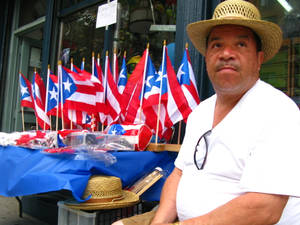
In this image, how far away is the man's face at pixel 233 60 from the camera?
1576 mm

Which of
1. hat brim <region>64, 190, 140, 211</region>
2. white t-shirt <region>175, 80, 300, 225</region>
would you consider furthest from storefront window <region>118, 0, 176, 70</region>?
white t-shirt <region>175, 80, 300, 225</region>

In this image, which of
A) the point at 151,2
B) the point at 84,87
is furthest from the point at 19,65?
the point at 84,87

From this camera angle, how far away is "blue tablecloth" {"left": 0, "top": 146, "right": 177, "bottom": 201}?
209 cm

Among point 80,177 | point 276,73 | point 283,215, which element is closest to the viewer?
point 283,215

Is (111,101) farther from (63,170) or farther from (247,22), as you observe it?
(247,22)

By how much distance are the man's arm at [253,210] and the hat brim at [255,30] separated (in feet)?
2.78

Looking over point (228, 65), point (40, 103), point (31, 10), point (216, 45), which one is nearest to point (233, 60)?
point (228, 65)

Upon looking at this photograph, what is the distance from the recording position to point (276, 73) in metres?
2.95

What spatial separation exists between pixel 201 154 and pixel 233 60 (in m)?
0.52

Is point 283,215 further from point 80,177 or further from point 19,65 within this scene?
point 19,65

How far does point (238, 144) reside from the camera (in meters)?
1.46

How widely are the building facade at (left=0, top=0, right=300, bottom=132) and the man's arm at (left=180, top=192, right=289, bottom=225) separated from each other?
1.81 metres

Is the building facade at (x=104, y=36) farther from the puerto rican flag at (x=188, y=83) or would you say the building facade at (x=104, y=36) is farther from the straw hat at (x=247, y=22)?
the straw hat at (x=247, y=22)

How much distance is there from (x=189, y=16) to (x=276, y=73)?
42.0 inches
